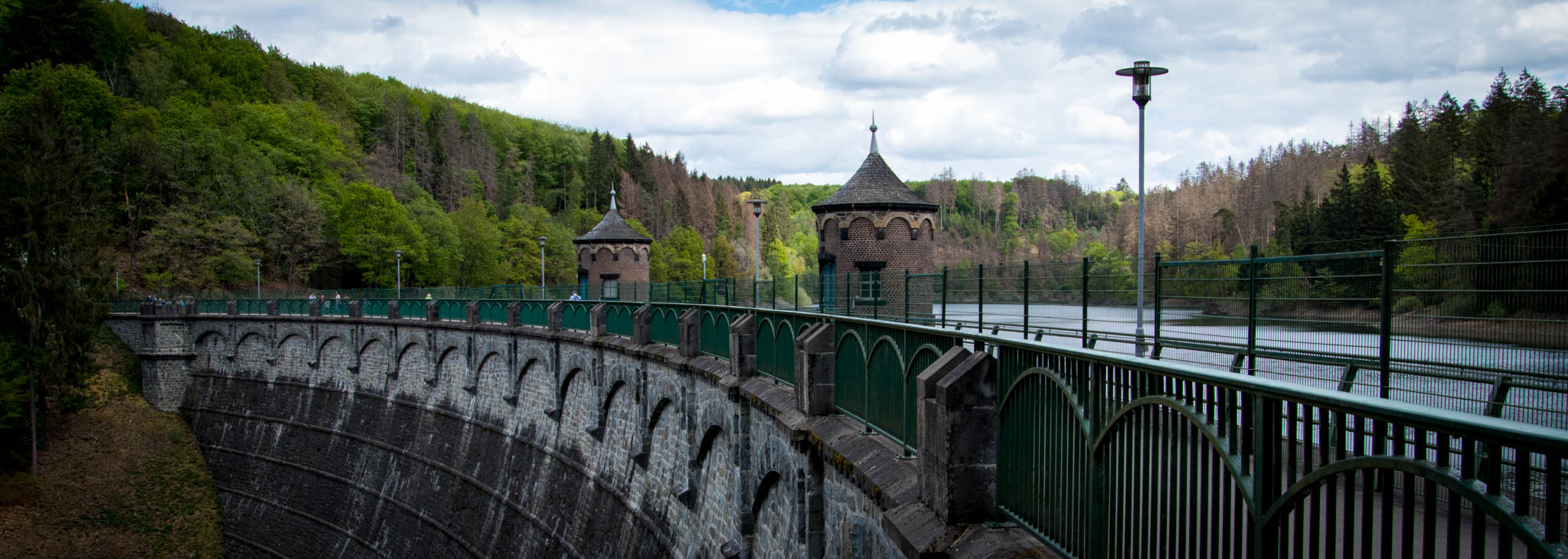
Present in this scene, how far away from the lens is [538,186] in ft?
376

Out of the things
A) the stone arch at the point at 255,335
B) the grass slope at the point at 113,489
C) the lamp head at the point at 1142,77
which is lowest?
the grass slope at the point at 113,489

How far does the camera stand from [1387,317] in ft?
19.2

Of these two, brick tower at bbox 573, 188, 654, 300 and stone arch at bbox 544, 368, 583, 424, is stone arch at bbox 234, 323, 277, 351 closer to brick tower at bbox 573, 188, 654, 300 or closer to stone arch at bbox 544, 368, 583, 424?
brick tower at bbox 573, 188, 654, 300

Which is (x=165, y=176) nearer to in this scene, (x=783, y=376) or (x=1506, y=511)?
(x=783, y=376)

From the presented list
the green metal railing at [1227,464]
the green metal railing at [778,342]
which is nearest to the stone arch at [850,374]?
the green metal railing at [778,342]

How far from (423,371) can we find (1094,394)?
28953 mm

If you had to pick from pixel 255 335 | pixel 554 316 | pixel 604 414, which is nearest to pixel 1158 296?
pixel 604 414

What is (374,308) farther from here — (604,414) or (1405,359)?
(1405,359)

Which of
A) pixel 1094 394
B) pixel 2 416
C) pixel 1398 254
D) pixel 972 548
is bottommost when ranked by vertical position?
pixel 2 416

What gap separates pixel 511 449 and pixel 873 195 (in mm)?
11787

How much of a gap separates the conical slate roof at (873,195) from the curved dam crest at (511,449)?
29.3 ft

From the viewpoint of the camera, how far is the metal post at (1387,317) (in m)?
5.76

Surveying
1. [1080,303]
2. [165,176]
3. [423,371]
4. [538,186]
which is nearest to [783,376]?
[1080,303]

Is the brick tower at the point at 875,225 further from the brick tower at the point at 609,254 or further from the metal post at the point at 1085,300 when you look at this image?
the brick tower at the point at 609,254
